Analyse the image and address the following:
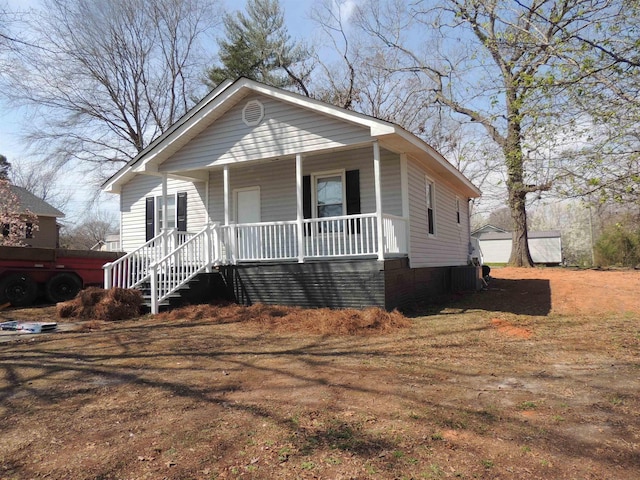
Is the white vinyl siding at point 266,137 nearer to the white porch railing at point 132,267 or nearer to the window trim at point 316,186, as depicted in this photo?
the window trim at point 316,186

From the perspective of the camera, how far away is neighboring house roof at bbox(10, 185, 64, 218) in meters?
26.3

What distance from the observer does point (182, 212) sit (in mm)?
13203

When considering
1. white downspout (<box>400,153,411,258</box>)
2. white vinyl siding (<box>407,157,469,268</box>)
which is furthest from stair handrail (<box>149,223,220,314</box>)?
white vinyl siding (<box>407,157,469,268</box>)

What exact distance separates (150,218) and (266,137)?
19.9 ft

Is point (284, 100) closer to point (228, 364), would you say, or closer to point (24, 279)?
point (228, 364)

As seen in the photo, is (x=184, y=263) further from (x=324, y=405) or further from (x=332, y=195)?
(x=324, y=405)

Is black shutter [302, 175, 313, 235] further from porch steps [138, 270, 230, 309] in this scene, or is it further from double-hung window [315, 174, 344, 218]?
porch steps [138, 270, 230, 309]

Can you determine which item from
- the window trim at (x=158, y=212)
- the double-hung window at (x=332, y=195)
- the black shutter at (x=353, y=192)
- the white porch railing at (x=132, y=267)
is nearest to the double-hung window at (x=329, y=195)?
the double-hung window at (x=332, y=195)

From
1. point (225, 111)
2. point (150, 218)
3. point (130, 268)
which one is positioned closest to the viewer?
point (225, 111)

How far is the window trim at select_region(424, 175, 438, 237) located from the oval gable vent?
15.0 ft

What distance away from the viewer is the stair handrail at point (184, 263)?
9.45 m

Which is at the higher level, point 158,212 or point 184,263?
point 158,212

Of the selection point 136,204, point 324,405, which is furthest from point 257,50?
point 324,405

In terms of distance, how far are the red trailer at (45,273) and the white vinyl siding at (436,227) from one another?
9114 millimetres
